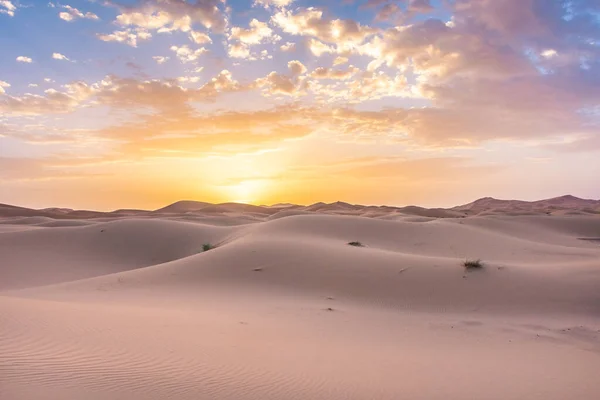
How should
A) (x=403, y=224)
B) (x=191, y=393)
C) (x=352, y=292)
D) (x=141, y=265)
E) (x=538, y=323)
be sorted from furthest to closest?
(x=403, y=224)
(x=141, y=265)
(x=352, y=292)
(x=538, y=323)
(x=191, y=393)

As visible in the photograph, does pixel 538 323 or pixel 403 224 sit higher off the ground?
pixel 403 224

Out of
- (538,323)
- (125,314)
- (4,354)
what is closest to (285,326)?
(125,314)

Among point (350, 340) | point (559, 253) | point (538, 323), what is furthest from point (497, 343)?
point (559, 253)

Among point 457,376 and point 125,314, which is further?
point 125,314

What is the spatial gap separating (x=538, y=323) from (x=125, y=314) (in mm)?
6096

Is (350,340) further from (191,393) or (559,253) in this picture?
(559,253)

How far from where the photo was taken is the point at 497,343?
591 centimetres

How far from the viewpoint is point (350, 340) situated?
5785 mm

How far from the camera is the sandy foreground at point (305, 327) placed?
394 centimetres

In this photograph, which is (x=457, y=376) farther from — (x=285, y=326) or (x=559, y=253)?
(x=559, y=253)

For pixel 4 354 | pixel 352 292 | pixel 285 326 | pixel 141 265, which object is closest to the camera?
pixel 4 354

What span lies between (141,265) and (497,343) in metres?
12.2

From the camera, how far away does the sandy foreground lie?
3938mm

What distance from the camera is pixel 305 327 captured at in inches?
248
